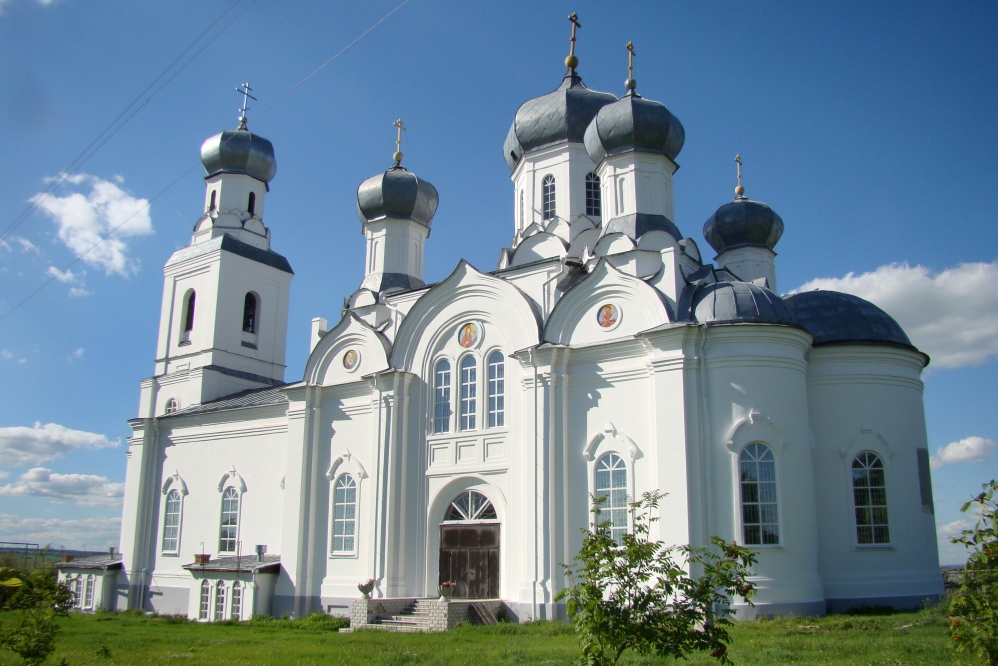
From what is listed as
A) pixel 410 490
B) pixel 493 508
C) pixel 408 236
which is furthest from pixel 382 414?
pixel 408 236

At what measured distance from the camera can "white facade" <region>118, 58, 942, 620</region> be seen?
14.4 m

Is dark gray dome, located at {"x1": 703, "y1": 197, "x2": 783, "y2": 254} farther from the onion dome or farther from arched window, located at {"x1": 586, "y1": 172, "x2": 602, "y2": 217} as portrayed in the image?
the onion dome

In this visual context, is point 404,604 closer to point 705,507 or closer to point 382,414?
point 382,414

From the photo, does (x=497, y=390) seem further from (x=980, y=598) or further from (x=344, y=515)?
(x=980, y=598)

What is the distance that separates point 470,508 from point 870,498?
287 inches

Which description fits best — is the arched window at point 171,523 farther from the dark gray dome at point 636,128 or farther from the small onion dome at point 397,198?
the dark gray dome at point 636,128

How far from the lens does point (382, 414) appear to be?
1788cm

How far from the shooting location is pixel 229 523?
20891 mm

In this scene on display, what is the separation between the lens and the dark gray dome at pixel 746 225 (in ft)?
66.6

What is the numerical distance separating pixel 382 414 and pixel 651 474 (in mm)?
5962

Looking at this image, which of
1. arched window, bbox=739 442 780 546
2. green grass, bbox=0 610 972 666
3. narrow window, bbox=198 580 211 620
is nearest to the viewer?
Result: green grass, bbox=0 610 972 666

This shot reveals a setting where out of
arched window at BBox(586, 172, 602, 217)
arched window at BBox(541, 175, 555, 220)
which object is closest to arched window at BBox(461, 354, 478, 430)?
arched window at BBox(541, 175, 555, 220)

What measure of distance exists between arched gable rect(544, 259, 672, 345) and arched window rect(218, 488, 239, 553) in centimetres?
953

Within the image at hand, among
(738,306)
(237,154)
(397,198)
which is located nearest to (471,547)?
(738,306)
